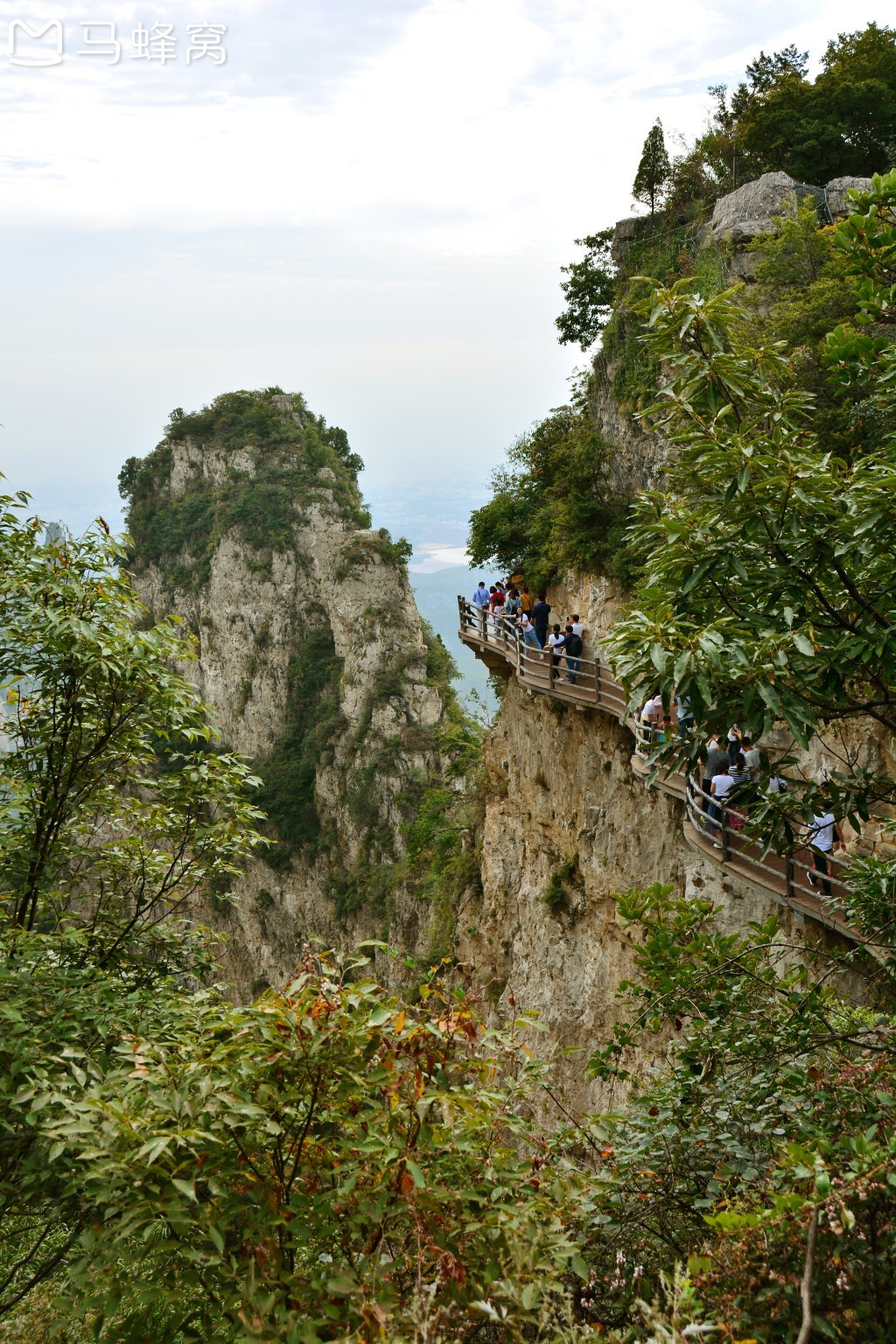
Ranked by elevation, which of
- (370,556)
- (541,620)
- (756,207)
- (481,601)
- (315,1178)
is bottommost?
(315,1178)

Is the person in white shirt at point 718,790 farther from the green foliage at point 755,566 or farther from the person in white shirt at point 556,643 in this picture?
the person in white shirt at point 556,643

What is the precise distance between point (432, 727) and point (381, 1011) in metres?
43.0

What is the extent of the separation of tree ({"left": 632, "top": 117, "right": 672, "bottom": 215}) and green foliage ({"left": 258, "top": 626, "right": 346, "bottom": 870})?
32635 mm

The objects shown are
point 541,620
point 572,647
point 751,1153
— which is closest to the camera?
point 751,1153

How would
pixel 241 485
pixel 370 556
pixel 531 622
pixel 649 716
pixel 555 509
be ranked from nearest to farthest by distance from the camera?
pixel 649 716 < pixel 531 622 < pixel 555 509 < pixel 370 556 < pixel 241 485

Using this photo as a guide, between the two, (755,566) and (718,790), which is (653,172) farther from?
(755,566)

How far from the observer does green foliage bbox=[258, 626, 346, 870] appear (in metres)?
49.6

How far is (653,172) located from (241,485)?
3783 cm

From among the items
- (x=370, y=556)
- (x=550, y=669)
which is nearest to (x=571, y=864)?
(x=550, y=669)

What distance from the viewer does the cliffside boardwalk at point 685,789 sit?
8133 millimetres

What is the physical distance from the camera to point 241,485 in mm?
54938

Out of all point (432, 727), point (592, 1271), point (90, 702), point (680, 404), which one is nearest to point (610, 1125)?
point (592, 1271)

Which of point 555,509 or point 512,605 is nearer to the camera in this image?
point 555,509

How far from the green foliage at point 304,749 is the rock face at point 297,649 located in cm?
10
